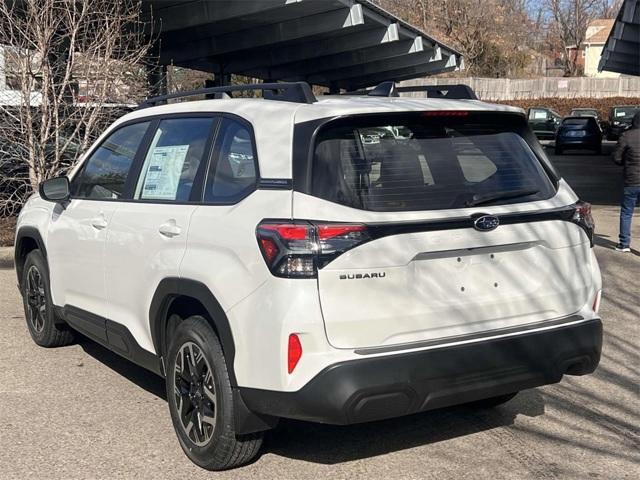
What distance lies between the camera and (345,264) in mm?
3463

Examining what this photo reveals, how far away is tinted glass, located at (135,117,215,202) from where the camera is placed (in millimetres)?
4320

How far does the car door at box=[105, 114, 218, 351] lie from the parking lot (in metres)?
0.64

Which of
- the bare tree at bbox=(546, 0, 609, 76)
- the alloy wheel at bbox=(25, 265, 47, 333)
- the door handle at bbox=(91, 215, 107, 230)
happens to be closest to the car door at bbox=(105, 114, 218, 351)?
the door handle at bbox=(91, 215, 107, 230)

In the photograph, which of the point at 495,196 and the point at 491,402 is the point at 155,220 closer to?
the point at 495,196

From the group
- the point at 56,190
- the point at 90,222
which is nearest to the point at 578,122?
the point at 56,190

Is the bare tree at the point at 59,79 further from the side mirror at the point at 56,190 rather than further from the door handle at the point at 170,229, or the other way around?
the door handle at the point at 170,229

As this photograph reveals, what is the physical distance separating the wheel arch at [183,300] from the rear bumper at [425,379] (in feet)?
0.79

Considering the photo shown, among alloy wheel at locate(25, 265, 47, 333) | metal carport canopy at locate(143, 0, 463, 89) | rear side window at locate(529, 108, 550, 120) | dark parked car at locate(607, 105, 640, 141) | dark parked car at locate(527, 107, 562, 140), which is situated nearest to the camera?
alloy wheel at locate(25, 265, 47, 333)

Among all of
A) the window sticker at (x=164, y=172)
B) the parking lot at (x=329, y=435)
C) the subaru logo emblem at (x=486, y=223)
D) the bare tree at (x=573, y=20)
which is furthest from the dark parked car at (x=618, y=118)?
the subaru logo emblem at (x=486, y=223)

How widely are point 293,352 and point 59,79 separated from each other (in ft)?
29.7

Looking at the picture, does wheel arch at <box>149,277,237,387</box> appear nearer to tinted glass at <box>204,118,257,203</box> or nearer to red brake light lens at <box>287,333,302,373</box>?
red brake light lens at <box>287,333,302,373</box>

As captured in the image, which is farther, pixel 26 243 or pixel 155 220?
pixel 26 243

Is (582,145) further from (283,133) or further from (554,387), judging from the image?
(283,133)

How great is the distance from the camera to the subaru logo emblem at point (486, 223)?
3.78 metres
